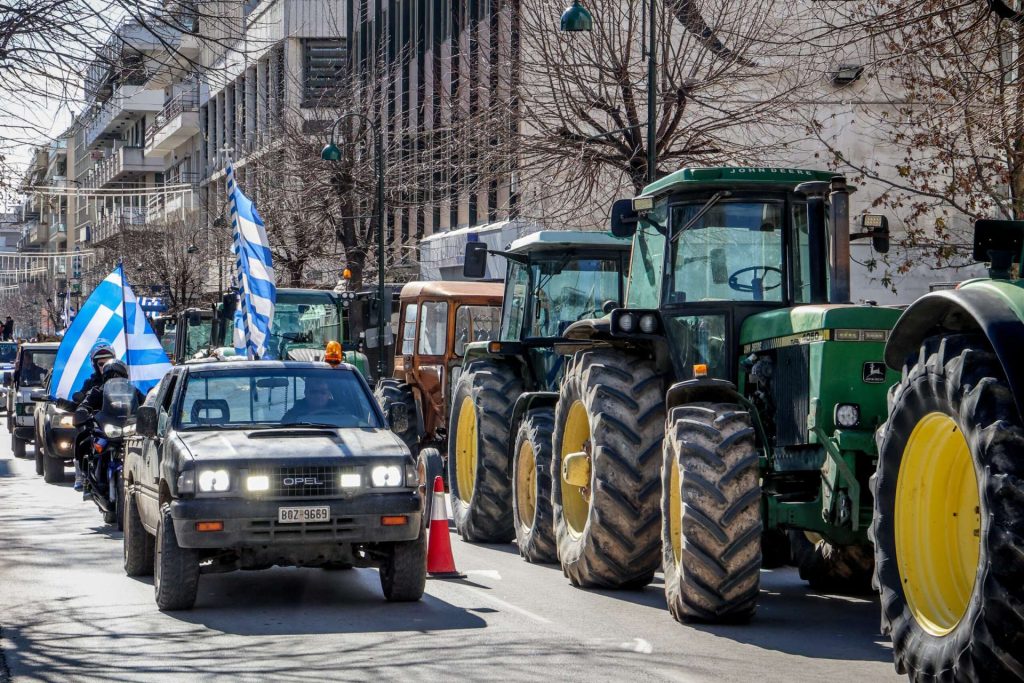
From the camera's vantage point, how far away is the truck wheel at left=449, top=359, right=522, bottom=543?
49.2 feet

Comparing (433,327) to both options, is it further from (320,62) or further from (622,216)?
(320,62)

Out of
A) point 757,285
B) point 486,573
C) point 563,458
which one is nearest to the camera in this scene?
point 757,285

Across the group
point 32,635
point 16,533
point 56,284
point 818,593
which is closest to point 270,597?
point 32,635

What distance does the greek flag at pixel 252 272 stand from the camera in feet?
65.2

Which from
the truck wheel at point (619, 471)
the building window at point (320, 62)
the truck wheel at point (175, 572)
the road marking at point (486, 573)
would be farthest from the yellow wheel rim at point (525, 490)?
the building window at point (320, 62)

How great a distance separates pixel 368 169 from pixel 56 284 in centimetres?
7415

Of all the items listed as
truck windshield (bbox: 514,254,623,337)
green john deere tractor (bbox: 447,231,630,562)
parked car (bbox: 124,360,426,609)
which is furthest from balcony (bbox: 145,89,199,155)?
parked car (bbox: 124,360,426,609)

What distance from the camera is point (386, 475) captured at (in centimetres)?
1068

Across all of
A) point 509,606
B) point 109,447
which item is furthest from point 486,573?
point 109,447

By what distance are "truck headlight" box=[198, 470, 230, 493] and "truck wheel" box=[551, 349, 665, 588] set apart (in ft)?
8.16

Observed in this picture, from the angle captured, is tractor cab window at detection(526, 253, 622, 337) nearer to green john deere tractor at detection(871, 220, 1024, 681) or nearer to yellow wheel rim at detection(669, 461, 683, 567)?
yellow wheel rim at detection(669, 461, 683, 567)

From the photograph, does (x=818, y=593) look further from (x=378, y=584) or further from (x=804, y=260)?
(x=378, y=584)

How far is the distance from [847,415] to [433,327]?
1103cm

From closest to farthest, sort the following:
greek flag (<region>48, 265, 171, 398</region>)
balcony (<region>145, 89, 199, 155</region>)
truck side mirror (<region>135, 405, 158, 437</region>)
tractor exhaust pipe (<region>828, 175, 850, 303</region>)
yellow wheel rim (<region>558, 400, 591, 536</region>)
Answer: tractor exhaust pipe (<region>828, 175, 850, 303</region>) < truck side mirror (<region>135, 405, 158, 437</region>) < yellow wheel rim (<region>558, 400, 591, 536</region>) < greek flag (<region>48, 265, 171, 398</region>) < balcony (<region>145, 89, 199, 155</region>)
